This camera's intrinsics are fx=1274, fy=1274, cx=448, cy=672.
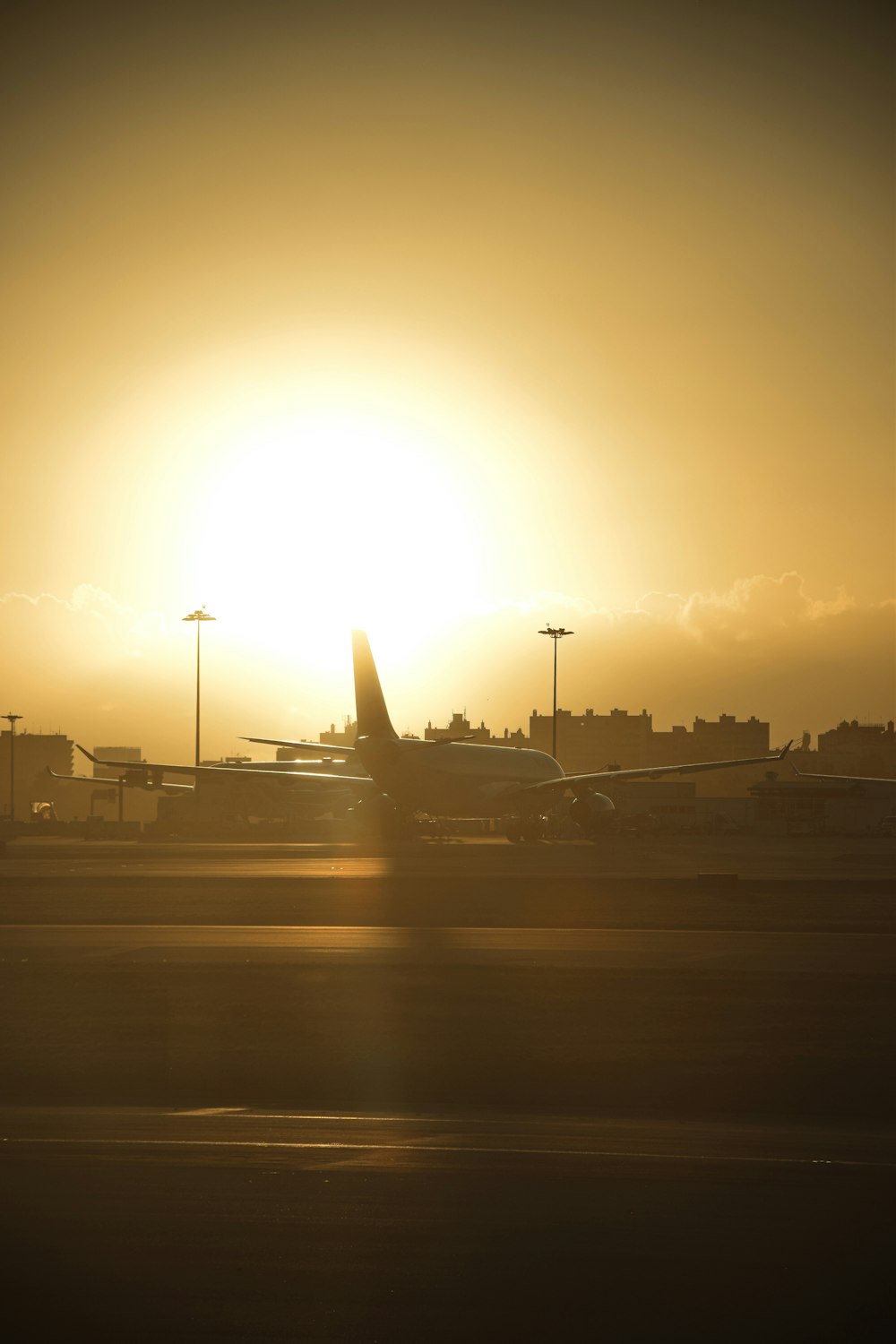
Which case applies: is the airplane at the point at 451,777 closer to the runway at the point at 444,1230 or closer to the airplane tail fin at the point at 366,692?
the airplane tail fin at the point at 366,692

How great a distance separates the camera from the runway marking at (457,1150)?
10.8 metres

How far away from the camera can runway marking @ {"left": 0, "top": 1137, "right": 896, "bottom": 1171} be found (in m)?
10.8

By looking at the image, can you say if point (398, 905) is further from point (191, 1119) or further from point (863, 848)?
point (863, 848)

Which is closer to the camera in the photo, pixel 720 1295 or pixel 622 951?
pixel 720 1295

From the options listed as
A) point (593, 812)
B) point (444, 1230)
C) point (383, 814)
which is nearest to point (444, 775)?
point (383, 814)

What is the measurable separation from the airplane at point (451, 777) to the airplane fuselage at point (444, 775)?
49mm

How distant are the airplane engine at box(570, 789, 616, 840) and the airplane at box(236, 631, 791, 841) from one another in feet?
0.16

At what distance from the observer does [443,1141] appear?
11539 millimetres

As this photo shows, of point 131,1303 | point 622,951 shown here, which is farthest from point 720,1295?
point 622,951

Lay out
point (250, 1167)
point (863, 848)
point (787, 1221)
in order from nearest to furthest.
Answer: point (787, 1221), point (250, 1167), point (863, 848)

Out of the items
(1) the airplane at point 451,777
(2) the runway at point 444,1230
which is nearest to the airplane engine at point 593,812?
(1) the airplane at point 451,777

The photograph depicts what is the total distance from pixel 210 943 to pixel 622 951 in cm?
828

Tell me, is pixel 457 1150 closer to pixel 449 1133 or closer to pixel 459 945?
pixel 449 1133

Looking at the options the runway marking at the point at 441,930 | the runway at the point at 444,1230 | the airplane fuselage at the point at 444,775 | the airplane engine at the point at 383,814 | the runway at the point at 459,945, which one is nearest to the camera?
the runway at the point at 444,1230
